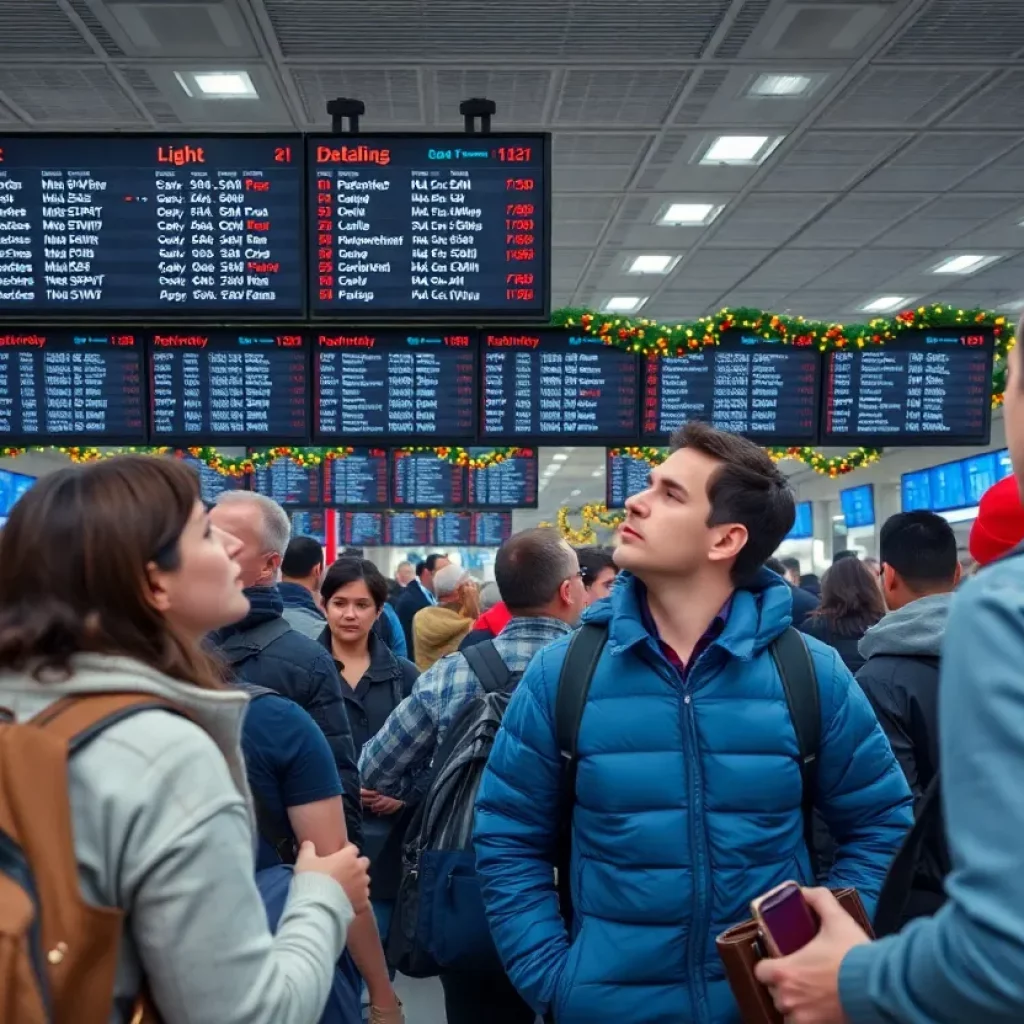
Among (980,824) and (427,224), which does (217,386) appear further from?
(980,824)

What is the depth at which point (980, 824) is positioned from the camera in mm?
1063

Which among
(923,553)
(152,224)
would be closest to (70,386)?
(152,224)

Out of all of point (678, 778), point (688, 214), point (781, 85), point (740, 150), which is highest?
point (781, 85)

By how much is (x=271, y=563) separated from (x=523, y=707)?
1287 millimetres

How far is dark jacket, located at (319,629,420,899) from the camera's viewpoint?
13.2 ft

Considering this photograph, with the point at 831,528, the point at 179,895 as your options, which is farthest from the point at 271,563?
the point at 831,528

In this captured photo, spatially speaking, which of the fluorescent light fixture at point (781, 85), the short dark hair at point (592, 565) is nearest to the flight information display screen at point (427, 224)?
the short dark hair at point (592, 565)

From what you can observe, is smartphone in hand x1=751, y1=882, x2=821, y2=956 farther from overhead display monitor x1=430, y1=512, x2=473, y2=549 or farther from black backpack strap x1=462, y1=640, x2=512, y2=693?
overhead display monitor x1=430, y1=512, x2=473, y2=549

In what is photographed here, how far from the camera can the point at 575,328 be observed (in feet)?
22.9

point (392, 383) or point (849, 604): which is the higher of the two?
point (392, 383)

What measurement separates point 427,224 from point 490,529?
51.4ft

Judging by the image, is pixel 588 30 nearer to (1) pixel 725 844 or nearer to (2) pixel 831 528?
(1) pixel 725 844

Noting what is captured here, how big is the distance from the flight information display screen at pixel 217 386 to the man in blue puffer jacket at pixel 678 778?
4.61m

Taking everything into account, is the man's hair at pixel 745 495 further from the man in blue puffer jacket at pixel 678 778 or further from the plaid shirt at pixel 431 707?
the plaid shirt at pixel 431 707
